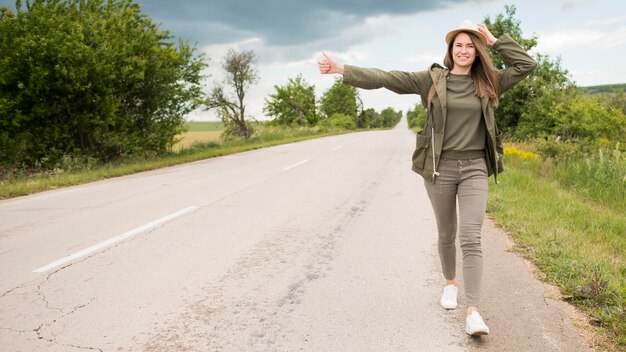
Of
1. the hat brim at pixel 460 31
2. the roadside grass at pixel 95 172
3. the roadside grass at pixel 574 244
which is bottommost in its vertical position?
the roadside grass at pixel 574 244

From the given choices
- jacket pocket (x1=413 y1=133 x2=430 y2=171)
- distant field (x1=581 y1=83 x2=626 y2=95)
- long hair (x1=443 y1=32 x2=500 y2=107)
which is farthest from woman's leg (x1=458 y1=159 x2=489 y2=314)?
distant field (x1=581 y1=83 x2=626 y2=95)

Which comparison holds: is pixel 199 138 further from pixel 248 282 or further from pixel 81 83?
pixel 248 282

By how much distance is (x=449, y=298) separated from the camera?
142 inches

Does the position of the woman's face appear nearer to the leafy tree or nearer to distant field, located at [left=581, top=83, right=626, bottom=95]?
distant field, located at [left=581, top=83, right=626, bottom=95]

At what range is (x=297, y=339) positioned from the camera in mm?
3084

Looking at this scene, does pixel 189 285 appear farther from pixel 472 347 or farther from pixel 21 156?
pixel 21 156

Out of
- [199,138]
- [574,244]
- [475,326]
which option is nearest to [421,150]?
[475,326]

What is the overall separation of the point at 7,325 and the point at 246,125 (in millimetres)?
25633

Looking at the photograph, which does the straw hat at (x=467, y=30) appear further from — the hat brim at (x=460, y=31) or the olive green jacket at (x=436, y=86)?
the olive green jacket at (x=436, y=86)

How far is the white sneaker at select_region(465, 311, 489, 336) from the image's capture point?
9.91 ft

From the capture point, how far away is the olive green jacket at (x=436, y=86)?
3.38 metres

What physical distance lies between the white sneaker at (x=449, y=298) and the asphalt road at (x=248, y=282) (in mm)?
63

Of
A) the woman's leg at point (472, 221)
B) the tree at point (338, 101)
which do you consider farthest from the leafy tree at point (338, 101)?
the woman's leg at point (472, 221)

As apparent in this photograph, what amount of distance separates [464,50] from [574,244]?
2863mm
